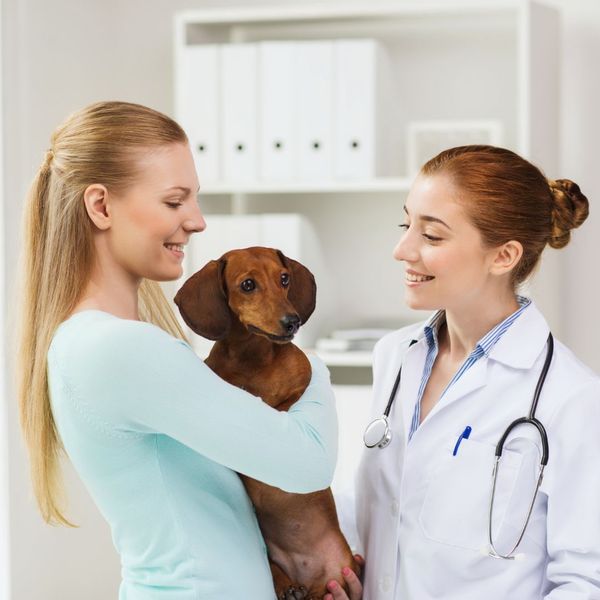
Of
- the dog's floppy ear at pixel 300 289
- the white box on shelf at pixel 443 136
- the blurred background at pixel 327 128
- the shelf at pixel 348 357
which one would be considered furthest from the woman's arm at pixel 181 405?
the white box on shelf at pixel 443 136

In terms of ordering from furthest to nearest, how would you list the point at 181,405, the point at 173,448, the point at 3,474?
the point at 3,474 → the point at 173,448 → the point at 181,405

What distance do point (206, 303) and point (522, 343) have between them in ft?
1.68

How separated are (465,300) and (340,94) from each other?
5.14 ft

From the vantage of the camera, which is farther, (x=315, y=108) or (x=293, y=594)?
(x=315, y=108)

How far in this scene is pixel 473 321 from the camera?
1.58 meters

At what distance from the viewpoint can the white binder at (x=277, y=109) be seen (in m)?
3.02

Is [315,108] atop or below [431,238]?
atop

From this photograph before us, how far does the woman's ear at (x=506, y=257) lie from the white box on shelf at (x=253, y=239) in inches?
58.1

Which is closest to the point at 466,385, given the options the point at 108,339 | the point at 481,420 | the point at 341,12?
the point at 481,420

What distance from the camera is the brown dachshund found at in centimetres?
139

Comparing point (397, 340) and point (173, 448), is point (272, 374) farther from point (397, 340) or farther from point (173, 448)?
point (397, 340)

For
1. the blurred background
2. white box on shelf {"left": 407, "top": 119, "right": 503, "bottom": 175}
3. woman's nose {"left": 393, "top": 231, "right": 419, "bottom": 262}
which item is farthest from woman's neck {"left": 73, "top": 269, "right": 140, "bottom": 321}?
white box on shelf {"left": 407, "top": 119, "right": 503, "bottom": 175}

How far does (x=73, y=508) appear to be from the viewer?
10.2 ft

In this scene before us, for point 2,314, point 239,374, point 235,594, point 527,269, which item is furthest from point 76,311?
point 2,314
